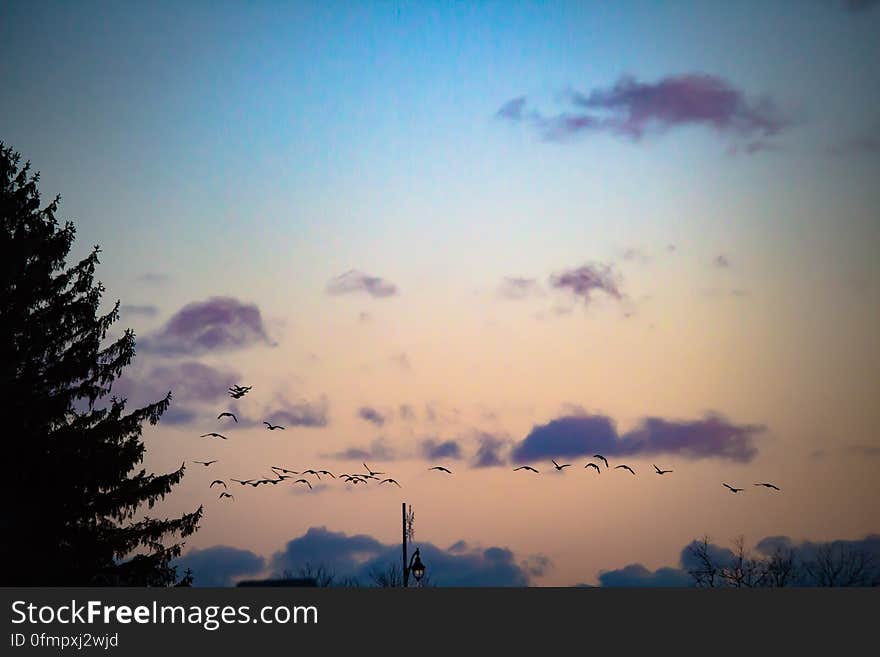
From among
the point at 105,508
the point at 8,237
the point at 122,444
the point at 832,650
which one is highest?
the point at 8,237

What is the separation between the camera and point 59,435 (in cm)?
3466

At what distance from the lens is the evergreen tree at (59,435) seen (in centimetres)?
3312

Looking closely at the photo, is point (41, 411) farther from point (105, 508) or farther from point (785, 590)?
point (785, 590)

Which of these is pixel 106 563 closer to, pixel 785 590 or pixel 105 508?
pixel 105 508

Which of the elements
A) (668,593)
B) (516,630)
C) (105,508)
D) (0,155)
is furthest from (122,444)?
(668,593)

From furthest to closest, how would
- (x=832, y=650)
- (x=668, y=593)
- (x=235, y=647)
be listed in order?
(x=668, y=593)
(x=832, y=650)
(x=235, y=647)

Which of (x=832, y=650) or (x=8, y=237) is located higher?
(x=8, y=237)

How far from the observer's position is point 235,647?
24.1 metres

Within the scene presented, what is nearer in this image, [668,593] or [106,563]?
[668,593]

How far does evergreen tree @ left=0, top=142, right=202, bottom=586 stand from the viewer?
33125 mm

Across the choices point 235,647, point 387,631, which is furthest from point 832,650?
point 235,647

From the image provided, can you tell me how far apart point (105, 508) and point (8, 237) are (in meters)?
10.2

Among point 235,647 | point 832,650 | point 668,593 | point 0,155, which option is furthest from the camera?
point 0,155

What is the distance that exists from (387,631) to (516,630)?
3528 mm
